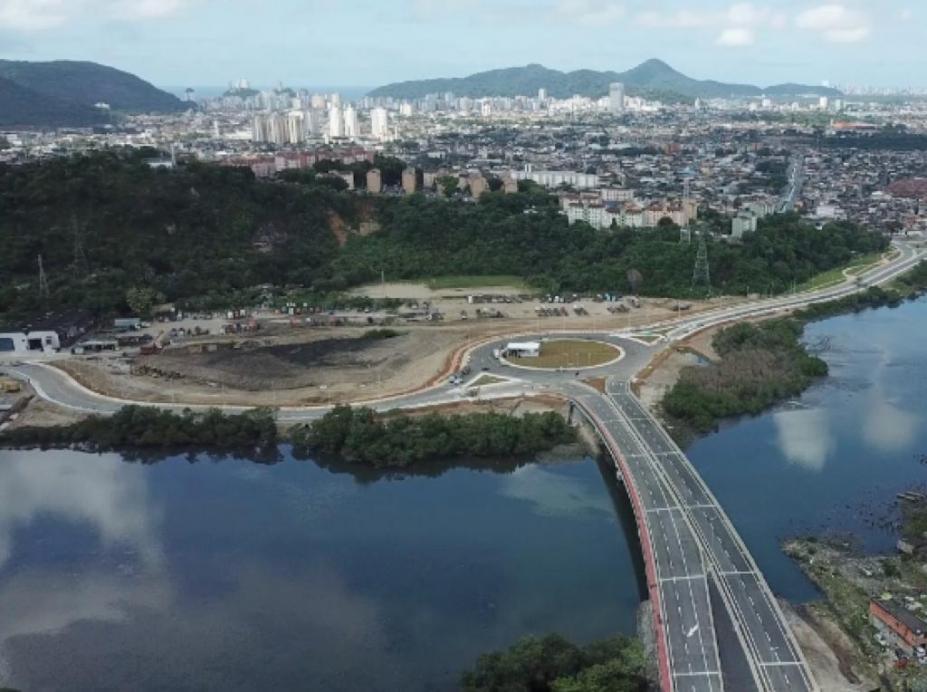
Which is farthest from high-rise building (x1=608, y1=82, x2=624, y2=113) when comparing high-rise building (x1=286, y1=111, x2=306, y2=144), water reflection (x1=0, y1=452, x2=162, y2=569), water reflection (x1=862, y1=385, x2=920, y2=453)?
water reflection (x1=0, y1=452, x2=162, y2=569)

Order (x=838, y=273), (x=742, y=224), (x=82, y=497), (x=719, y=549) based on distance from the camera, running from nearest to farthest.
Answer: (x=719, y=549) < (x=82, y=497) < (x=838, y=273) < (x=742, y=224)

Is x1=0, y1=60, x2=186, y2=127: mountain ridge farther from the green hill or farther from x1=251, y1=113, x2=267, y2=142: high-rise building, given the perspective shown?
x1=251, y1=113, x2=267, y2=142: high-rise building

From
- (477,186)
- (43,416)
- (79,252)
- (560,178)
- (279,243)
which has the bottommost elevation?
(43,416)

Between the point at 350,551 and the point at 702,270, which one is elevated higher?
the point at 702,270

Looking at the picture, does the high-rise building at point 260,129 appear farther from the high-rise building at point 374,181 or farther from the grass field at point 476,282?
the grass field at point 476,282

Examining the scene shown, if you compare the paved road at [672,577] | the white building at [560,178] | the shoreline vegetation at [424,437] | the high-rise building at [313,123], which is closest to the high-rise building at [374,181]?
the white building at [560,178]

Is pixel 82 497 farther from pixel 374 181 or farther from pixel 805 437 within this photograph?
pixel 374 181

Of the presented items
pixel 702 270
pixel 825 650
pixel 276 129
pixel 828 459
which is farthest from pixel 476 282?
pixel 276 129
